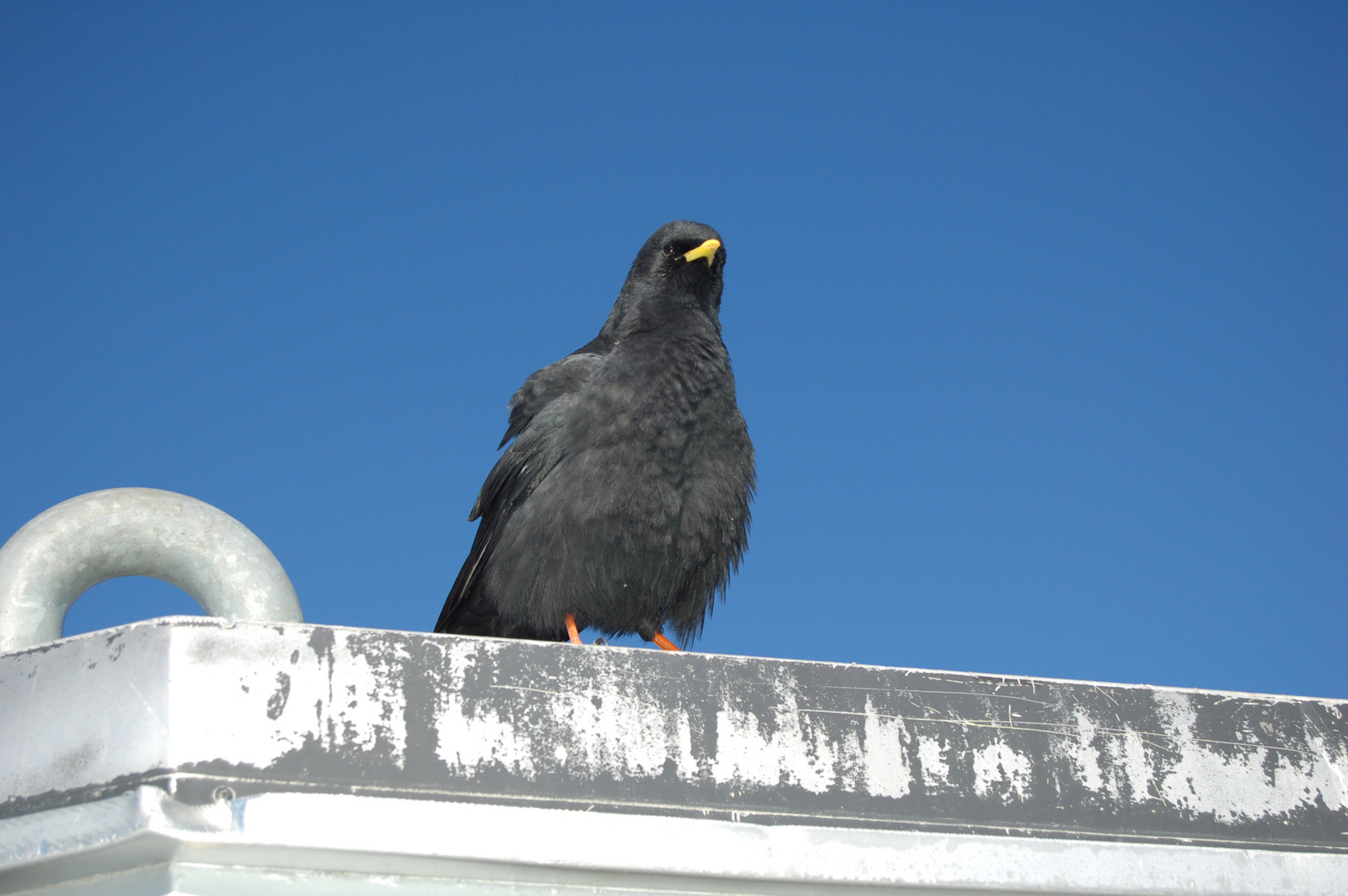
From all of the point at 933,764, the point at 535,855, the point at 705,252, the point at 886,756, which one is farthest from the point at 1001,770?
the point at 705,252

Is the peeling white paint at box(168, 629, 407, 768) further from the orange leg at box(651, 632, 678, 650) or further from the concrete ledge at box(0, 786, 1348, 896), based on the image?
the orange leg at box(651, 632, 678, 650)

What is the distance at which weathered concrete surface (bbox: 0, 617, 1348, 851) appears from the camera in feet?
6.37

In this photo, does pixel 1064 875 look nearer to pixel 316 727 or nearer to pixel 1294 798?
pixel 1294 798

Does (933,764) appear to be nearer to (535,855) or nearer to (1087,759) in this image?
(1087,759)

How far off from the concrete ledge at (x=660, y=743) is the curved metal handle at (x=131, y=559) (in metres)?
1.23

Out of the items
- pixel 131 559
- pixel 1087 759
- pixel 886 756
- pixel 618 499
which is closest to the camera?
pixel 886 756

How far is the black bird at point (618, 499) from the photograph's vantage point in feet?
15.6

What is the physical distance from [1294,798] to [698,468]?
2.82m

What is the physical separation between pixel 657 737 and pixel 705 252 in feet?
13.8

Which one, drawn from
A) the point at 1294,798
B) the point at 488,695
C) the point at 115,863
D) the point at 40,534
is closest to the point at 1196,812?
the point at 1294,798

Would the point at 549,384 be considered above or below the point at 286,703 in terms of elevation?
above

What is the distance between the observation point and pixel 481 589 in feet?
17.5

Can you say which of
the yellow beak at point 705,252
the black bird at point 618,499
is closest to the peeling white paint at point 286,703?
the black bird at point 618,499

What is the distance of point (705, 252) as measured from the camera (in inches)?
238
